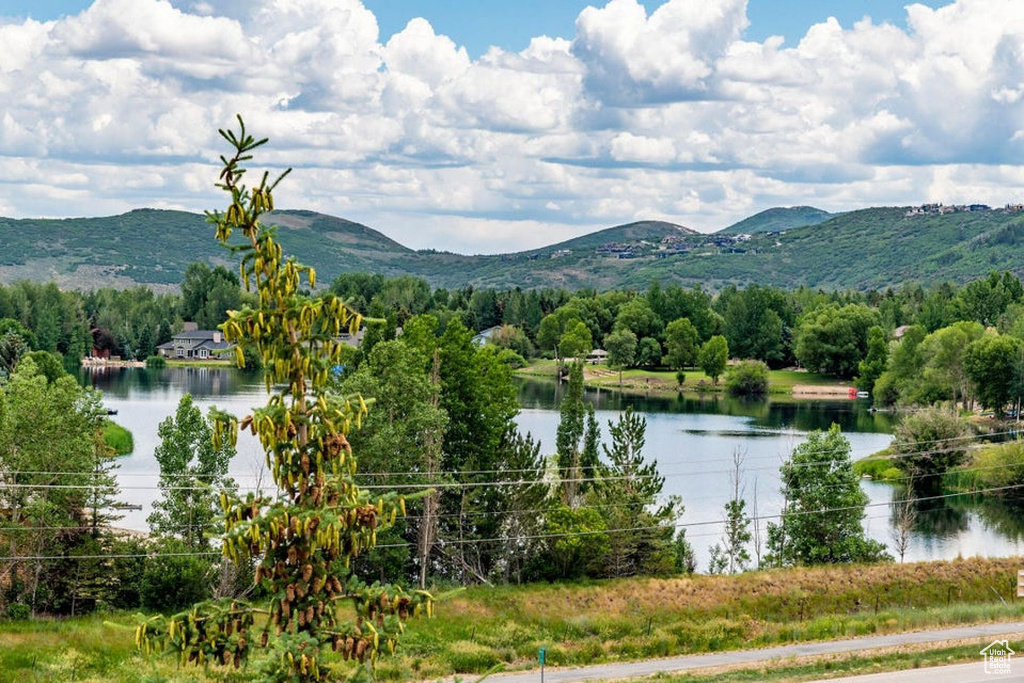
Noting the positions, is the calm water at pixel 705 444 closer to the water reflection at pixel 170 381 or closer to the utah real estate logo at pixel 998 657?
the water reflection at pixel 170 381

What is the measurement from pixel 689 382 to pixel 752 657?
102035 millimetres

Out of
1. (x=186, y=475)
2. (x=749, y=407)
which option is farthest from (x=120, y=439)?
(x=749, y=407)

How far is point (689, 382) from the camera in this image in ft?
447

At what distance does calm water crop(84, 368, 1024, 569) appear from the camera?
56.2 m

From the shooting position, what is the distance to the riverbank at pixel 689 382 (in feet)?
427

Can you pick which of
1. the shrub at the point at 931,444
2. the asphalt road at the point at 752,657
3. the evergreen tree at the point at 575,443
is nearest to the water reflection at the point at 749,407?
the shrub at the point at 931,444

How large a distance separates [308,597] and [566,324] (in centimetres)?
14631

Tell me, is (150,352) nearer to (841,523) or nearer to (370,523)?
(841,523)

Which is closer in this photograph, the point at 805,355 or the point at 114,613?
the point at 114,613

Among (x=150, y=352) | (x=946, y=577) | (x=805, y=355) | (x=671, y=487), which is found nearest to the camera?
(x=946, y=577)

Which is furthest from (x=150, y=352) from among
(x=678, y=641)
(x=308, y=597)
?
(x=308, y=597)

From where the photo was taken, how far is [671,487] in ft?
209

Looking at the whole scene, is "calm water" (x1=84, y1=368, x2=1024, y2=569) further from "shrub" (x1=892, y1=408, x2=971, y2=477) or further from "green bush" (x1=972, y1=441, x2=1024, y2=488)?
"shrub" (x1=892, y1=408, x2=971, y2=477)

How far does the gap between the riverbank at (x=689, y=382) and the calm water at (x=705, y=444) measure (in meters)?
6.31
